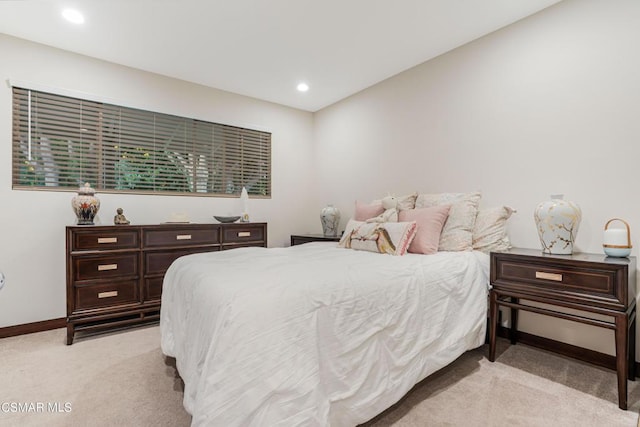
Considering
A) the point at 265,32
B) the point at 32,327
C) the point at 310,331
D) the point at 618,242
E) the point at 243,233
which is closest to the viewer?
the point at 310,331

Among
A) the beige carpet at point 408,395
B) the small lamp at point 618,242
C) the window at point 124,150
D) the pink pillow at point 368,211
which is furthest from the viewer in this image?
the pink pillow at point 368,211

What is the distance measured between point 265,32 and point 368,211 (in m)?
1.89

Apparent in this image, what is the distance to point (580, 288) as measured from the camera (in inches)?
68.7

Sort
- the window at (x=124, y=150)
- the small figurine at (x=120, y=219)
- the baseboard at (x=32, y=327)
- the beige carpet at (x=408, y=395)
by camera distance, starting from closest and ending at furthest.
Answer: the beige carpet at (x=408, y=395) → the baseboard at (x=32, y=327) → the window at (x=124, y=150) → the small figurine at (x=120, y=219)

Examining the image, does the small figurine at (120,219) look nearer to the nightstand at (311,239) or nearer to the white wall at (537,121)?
the nightstand at (311,239)

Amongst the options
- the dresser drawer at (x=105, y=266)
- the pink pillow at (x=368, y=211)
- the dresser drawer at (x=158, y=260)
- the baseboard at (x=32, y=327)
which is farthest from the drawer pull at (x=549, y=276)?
the baseboard at (x=32, y=327)

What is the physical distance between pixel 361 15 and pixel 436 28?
0.69 meters

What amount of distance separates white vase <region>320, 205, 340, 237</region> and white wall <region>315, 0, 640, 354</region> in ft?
2.72

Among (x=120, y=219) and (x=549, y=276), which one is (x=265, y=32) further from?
(x=549, y=276)

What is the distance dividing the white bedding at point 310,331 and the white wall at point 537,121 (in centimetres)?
95

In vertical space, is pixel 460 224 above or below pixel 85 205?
below

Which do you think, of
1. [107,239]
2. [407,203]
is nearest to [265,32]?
[407,203]

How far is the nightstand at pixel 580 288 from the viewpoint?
5.26ft

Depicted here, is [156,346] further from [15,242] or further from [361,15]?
[361,15]
